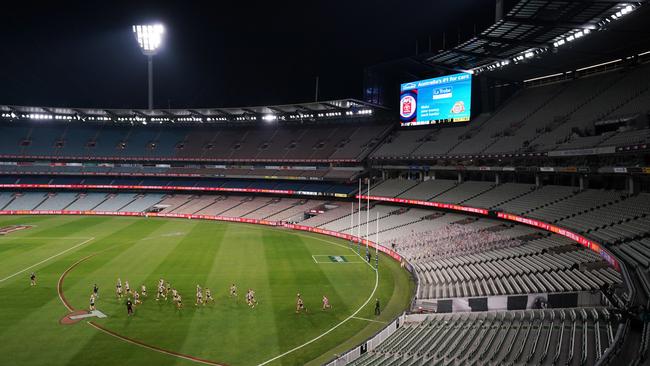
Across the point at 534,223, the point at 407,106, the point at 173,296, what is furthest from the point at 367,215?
the point at 173,296

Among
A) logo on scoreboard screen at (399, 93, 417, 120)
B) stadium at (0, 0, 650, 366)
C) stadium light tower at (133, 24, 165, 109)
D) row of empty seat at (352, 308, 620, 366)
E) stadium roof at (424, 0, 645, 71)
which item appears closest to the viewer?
row of empty seat at (352, 308, 620, 366)

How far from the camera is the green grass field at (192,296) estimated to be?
64.7 ft

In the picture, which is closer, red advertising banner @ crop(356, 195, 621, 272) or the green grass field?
the green grass field

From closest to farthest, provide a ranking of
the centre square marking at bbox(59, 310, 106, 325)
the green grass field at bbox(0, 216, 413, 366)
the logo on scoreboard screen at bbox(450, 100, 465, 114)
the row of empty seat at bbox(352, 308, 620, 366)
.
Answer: the row of empty seat at bbox(352, 308, 620, 366) → the green grass field at bbox(0, 216, 413, 366) → the centre square marking at bbox(59, 310, 106, 325) → the logo on scoreboard screen at bbox(450, 100, 465, 114)

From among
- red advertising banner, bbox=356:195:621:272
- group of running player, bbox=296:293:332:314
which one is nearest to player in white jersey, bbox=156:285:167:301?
group of running player, bbox=296:293:332:314

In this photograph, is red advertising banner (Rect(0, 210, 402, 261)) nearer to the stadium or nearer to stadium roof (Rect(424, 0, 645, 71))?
the stadium

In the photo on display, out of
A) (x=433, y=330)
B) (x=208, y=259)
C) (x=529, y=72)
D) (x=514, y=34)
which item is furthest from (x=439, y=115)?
(x=433, y=330)

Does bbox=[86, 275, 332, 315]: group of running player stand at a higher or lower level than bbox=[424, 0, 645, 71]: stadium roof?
lower

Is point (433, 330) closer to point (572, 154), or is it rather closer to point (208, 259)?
point (572, 154)

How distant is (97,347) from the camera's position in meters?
19.8

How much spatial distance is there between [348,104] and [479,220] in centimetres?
2841

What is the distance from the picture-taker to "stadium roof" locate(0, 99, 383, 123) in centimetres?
6631

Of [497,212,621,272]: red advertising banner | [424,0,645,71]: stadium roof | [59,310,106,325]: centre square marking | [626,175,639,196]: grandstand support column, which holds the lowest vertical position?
[59,310,106,325]: centre square marking

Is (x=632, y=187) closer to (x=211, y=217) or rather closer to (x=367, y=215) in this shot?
(x=367, y=215)
